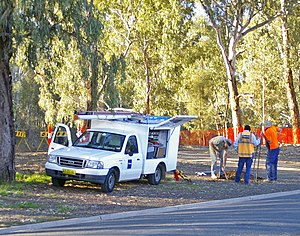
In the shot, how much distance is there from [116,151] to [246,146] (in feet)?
16.1

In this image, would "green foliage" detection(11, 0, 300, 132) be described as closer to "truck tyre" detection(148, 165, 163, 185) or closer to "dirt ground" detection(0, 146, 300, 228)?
"truck tyre" detection(148, 165, 163, 185)

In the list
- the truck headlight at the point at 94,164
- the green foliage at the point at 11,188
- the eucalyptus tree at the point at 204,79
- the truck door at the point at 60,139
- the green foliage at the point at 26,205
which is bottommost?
the green foliage at the point at 26,205

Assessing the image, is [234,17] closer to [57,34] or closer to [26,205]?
[57,34]

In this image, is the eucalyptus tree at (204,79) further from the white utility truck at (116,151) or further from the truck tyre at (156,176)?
the truck tyre at (156,176)

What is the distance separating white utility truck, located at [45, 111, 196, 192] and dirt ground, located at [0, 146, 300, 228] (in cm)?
45

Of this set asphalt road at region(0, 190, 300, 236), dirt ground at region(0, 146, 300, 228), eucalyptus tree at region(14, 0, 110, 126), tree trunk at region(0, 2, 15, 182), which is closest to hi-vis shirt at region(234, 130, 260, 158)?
dirt ground at region(0, 146, 300, 228)

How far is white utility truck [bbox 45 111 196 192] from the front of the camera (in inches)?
581

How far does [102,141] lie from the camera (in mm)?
16328

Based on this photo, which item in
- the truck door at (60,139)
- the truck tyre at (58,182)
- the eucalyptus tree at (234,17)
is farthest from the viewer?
the eucalyptus tree at (234,17)

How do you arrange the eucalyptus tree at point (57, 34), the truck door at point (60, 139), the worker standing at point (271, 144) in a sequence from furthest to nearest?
the worker standing at point (271, 144)
the truck door at point (60, 139)
the eucalyptus tree at point (57, 34)

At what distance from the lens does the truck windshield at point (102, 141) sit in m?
16.1

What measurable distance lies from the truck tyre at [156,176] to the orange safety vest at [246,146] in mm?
2747

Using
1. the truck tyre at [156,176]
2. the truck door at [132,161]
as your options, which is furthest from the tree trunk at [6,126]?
the truck tyre at [156,176]

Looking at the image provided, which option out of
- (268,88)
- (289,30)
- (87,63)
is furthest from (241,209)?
(268,88)
